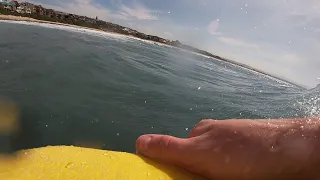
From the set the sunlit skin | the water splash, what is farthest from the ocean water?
the sunlit skin

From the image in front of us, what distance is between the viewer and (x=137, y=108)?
3.40 meters

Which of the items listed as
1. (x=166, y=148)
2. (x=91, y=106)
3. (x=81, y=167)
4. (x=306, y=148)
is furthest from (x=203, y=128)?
(x=91, y=106)

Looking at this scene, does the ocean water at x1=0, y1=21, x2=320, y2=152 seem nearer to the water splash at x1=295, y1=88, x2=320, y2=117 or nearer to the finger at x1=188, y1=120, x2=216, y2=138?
the water splash at x1=295, y1=88, x2=320, y2=117

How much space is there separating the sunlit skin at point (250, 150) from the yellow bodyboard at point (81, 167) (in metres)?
0.07

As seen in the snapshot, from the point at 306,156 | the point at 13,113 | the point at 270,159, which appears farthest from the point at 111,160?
the point at 13,113

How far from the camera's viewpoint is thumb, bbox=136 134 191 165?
126 centimetres

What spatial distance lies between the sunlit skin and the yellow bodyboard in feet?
0.24

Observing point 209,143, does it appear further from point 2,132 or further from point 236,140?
point 2,132

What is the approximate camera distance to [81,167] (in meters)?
1.06

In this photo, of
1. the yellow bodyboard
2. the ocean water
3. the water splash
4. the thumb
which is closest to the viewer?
the yellow bodyboard

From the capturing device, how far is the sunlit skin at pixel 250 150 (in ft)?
3.46

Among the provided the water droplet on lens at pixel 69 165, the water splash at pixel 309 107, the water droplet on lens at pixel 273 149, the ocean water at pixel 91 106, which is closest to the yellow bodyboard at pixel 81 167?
the water droplet on lens at pixel 69 165

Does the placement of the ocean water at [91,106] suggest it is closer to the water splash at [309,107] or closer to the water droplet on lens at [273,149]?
→ the water splash at [309,107]

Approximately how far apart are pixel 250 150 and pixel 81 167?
2.21 feet
